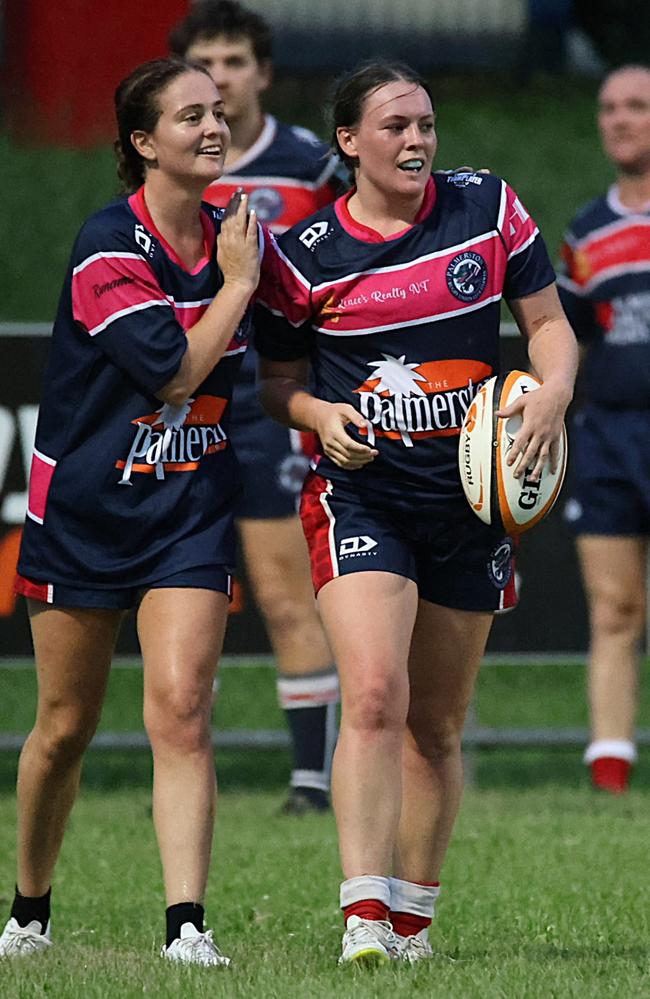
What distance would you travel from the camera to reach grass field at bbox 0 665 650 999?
5195 mm

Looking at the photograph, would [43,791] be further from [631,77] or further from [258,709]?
[258,709]

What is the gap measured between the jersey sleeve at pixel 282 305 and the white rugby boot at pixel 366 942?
161 centimetres

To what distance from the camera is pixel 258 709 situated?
496 inches

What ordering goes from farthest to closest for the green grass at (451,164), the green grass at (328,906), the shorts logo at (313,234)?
the green grass at (451,164), the shorts logo at (313,234), the green grass at (328,906)

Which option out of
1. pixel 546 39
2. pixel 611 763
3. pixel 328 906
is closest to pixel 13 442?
pixel 611 763

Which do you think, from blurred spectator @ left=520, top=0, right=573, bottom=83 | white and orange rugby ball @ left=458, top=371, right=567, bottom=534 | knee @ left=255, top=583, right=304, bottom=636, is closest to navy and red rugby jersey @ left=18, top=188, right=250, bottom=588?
white and orange rugby ball @ left=458, top=371, right=567, bottom=534

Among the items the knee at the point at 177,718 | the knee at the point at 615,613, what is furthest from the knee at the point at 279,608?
the knee at the point at 177,718

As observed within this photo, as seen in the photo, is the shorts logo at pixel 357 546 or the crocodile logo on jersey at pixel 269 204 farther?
the crocodile logo on jersey at pixel 269 204

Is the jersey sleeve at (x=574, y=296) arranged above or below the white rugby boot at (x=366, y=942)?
above

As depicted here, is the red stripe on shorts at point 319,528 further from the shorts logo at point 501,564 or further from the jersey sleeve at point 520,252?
the jersey sleeve at point 520,252

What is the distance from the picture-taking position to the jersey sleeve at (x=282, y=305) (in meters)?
5.80

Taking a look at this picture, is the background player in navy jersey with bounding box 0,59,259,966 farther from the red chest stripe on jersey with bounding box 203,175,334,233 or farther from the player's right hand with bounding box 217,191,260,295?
the red chest stripe on jersey with bounding box 203,175,334,233

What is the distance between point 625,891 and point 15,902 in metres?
2.01

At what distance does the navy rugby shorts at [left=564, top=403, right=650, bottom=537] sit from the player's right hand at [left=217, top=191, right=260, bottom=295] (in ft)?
13.3
